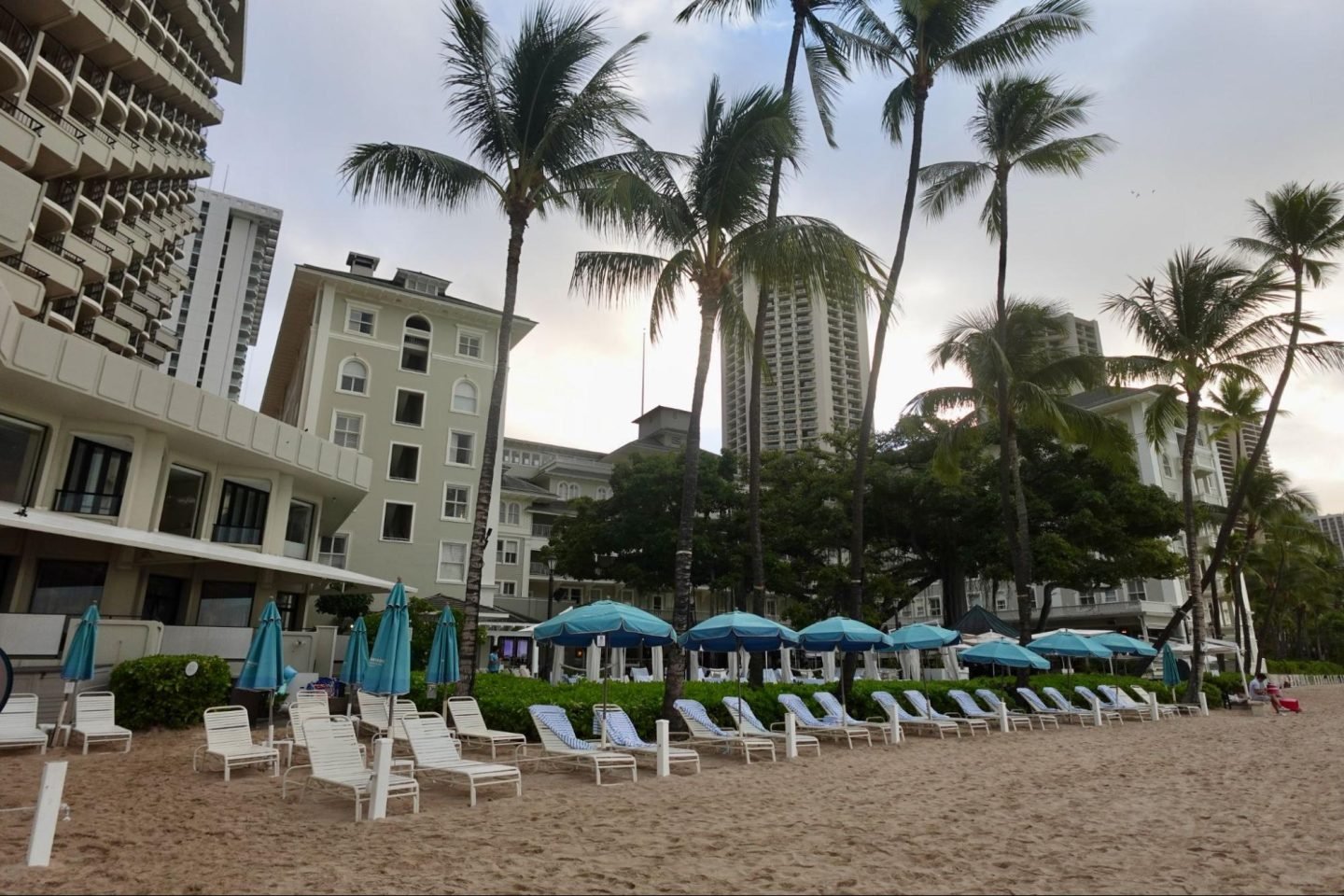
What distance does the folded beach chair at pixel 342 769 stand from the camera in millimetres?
7359

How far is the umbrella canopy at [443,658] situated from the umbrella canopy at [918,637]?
329 inches

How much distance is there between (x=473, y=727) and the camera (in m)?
11.2

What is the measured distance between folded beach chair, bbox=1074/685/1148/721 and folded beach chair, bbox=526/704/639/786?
1441 centimetres

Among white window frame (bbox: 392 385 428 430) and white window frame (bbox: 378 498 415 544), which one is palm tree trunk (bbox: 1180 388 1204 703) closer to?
white window frame (bbox: 378 498 415 544)

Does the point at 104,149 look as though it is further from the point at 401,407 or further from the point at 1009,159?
the point at 1009,159

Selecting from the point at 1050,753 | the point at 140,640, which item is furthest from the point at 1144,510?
the point at 140,640

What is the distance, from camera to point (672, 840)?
6.45m

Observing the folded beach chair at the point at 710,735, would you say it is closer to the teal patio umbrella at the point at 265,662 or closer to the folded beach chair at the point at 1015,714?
the teal patio umbrella at the point at 265,662

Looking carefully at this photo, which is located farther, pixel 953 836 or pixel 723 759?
pixel 723 759

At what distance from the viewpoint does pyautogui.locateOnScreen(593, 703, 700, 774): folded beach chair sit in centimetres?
1049

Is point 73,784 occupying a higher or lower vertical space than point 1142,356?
lower

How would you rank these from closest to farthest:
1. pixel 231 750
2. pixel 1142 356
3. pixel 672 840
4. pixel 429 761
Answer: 1. pixel 672 840
2. pixel 429 761
3. pixel 231 750
4. pixel 1142 356

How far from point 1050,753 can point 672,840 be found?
9268 mm

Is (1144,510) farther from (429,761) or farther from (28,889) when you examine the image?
(28,889)
